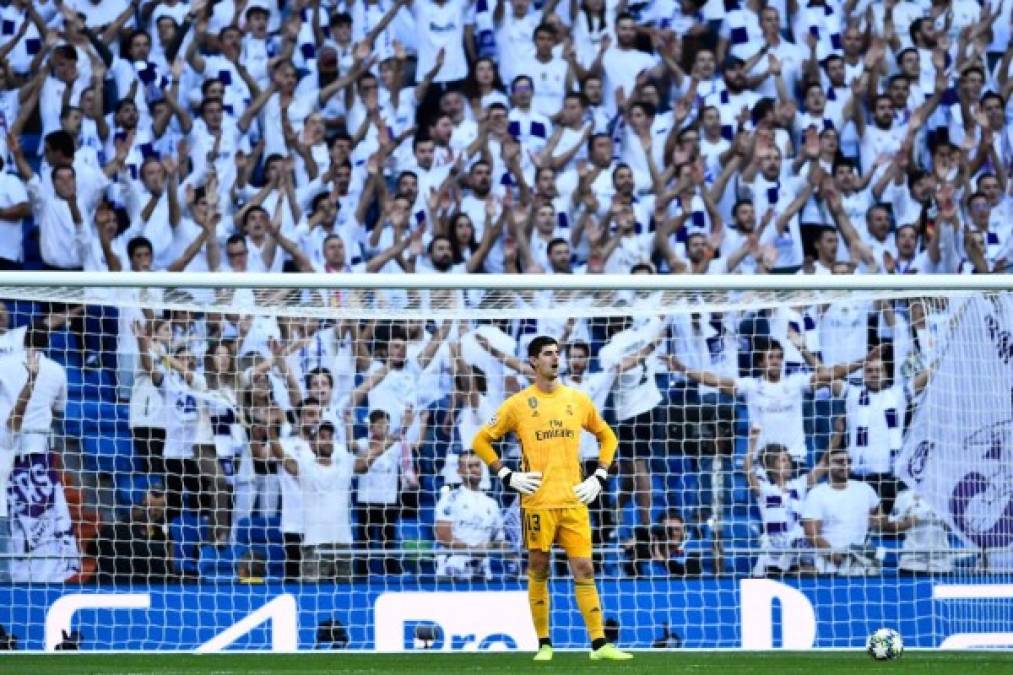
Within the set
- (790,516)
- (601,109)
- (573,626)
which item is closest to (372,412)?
(573,626)

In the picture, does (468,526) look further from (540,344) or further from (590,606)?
(540,344)

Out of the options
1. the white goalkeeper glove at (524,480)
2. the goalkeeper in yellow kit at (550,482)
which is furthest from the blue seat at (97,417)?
the white goalkeeper glove at (524,480)

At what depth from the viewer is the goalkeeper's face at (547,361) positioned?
8727 millimetres

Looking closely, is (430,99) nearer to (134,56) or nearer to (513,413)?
(134,56)

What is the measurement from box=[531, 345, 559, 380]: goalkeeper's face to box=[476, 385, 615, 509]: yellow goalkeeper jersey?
0.51 feet

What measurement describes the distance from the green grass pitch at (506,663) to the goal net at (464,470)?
700 millimetres

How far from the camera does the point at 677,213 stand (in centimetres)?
1302

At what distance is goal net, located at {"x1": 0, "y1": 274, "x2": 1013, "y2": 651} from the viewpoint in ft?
34.1

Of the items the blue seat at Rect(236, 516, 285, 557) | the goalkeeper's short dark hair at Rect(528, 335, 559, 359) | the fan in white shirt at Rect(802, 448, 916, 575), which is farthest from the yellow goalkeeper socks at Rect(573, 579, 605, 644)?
Result: the blue seat at Rect(236, 516, 285, 557)

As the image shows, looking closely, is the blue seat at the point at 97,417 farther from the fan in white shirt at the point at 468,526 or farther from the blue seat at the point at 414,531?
the fan in white shirt at the point at 468,526

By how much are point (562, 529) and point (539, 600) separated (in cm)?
43

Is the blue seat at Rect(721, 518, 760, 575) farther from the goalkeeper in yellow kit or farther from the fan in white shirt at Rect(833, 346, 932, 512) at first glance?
the goalkeeper in yellow kit

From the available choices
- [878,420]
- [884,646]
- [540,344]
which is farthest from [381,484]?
[884,646]

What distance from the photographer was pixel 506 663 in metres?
8.67
